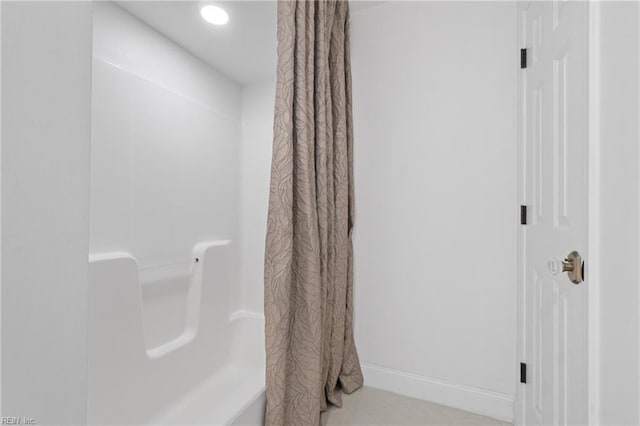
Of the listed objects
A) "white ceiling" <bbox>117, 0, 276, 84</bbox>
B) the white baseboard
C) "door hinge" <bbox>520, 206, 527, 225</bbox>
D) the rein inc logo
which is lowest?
the white baseboard

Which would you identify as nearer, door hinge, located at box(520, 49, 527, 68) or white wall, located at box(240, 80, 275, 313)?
door hinge, located at box(520, 49, 527, 68)

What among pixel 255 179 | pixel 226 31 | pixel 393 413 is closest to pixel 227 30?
pixel 226 31

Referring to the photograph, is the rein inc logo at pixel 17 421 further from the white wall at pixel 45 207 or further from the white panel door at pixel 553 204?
the white panel door at pixel 553 204

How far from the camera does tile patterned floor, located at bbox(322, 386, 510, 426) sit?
1.55 m

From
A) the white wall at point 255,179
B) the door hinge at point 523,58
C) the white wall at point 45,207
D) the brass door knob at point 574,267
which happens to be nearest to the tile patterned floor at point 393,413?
the white wall at point 255,179

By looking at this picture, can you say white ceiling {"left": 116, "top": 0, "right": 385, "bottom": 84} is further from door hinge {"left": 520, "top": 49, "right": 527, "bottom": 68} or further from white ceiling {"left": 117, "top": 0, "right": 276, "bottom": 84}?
door hinge {"left": 520, "top": 49, "right": 527, "bottom": 68}

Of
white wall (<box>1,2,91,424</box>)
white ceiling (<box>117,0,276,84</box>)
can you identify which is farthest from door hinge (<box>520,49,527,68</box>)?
white wall (<box>1,2,91,424</box>)

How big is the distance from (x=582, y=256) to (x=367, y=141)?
1.29 m

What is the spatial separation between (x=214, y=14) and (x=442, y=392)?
234cm

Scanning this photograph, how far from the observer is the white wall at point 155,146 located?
1.44m

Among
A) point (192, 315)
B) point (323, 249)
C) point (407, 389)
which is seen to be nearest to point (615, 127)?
point (323, 249)

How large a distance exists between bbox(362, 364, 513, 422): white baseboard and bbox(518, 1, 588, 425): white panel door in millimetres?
133

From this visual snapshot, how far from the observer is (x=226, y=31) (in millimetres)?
1802

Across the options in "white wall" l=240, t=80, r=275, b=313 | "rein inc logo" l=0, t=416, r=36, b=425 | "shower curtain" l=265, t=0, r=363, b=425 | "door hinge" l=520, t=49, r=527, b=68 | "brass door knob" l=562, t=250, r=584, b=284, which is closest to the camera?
"rein inc logo" l=0, t=416, r=36, b=425
